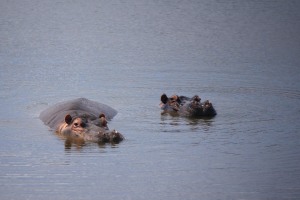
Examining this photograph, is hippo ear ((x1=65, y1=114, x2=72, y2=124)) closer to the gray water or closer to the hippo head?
the hippo head

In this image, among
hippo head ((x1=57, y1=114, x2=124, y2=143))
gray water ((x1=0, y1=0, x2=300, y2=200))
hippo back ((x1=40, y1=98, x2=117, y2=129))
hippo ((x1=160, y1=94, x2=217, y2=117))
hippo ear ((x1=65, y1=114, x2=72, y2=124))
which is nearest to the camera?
gray water ((x1=0, y1=0, x2=300, y2=200))

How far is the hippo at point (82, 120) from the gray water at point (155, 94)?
23 cm

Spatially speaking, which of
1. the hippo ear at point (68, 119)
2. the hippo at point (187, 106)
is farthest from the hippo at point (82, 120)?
the hippo at point (187, 106)

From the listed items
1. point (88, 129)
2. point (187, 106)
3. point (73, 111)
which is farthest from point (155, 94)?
point (88, 129)

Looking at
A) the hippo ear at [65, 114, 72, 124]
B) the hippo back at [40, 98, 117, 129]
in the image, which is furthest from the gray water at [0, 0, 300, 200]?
the hippo ear at [65, 114, 72, 124]

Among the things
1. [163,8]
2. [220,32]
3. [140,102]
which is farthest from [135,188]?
[163,8]

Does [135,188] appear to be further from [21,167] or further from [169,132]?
[169,132]

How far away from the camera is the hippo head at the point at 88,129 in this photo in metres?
13.3

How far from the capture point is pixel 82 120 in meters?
13.9

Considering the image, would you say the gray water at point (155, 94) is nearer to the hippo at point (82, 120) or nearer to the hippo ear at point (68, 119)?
the hippo at point (82, 120)

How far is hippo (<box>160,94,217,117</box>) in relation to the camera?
1566 centimetres

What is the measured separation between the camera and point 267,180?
11.1 meters

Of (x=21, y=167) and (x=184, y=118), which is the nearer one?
(x=21, y=167)

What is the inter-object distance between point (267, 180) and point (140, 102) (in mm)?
6310
